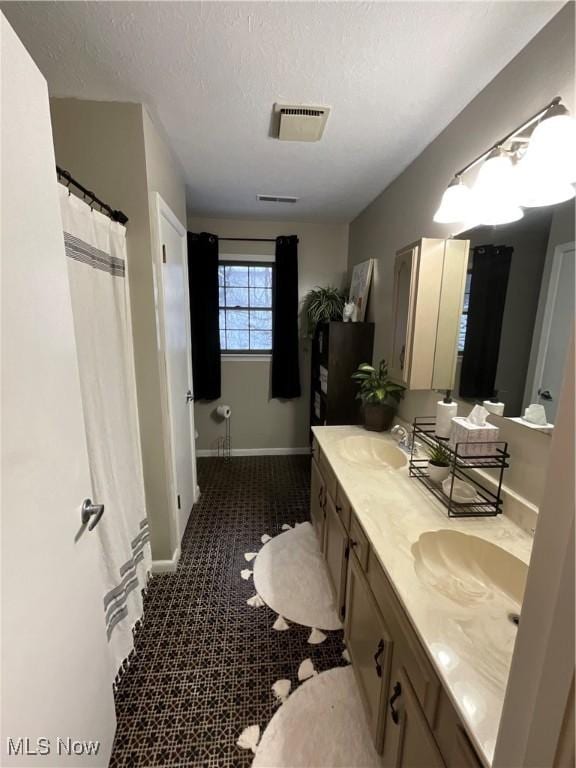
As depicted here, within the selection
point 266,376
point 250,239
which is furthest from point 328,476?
point 250,239

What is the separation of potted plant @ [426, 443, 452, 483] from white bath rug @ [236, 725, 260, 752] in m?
1.19

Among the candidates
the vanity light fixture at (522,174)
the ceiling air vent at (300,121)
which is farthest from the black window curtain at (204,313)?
the vanity light fixture at (522,174)

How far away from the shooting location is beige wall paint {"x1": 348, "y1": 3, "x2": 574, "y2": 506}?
41.2 inches

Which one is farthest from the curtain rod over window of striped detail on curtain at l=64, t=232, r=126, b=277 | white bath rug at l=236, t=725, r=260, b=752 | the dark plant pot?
white bath rug at l=236, t=725, r=260, b=752

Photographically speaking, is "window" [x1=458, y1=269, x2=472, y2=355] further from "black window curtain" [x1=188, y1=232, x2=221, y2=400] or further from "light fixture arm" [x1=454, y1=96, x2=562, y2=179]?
"black window curtain" [x1=188, y1=232, x2=221, y2=400]

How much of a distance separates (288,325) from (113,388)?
7.28 feet

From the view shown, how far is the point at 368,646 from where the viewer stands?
3.75 feet

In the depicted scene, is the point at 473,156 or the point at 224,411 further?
the point at 224,411

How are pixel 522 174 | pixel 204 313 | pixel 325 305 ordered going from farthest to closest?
pixel 204 313 < pixel 325 305 < pixel 522 174

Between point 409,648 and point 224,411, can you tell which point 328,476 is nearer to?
point 409,648

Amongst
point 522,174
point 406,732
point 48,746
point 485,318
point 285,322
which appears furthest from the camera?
point 285,322

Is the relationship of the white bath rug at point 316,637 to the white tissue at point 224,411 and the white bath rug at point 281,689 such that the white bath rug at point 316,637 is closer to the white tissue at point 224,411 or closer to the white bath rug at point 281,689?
the white bath rug at point 281,689

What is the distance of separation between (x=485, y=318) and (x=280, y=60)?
51.2 inches

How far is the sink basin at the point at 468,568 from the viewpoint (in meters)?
0.95
